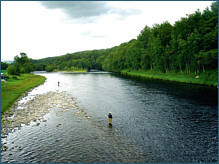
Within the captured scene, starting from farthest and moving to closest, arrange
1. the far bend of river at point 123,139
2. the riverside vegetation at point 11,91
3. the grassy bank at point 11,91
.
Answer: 1. the grassy bank at point 11,91
2. the riverside vegetation at point 11,91
3. the far bend of river at point 123,139

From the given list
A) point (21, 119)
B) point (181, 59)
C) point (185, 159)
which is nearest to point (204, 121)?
point (185, 159)

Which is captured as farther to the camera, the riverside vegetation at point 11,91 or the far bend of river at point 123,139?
the riverside vegetation at point 11,91

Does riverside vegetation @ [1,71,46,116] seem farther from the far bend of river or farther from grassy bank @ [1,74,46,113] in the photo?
the far bend of river

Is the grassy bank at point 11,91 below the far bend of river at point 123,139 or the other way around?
the other way around

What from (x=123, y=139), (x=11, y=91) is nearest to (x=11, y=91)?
(x=11, y=91)

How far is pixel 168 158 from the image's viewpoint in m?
14.1

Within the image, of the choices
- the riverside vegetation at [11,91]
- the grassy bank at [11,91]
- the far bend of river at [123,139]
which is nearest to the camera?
the far bend of river at [123,139]

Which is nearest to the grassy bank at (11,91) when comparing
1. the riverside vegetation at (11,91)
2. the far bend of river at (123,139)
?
the riverside vegetation at (11,91)

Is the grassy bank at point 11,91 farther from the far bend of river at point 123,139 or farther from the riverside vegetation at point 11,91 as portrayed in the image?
the far bend of river at point 123,139

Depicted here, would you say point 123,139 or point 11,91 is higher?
point 11,91

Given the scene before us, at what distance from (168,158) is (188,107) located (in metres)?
18.0

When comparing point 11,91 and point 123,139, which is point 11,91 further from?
point 123,139

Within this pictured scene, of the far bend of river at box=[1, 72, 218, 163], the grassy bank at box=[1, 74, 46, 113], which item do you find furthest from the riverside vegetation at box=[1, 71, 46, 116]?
the far bend of river at box=[1, 72, 218, 163]

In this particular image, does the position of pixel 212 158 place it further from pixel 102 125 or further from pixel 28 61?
pixel 28 61
